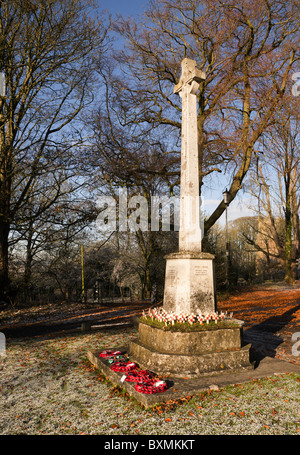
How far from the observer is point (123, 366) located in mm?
5457

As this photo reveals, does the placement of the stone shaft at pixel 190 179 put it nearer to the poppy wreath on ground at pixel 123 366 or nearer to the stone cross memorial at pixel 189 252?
the stone cross memorial at pixel 189 252

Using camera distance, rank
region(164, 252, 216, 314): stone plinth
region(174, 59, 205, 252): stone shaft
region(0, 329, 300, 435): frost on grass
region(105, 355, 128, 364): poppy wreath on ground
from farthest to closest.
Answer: region(174, 59, 205, 252): stone shaft, region(164, 252, 216, 314): stone plinth, region(105, 355, 128, 364): poppy wreath on ground, region(0, 329, 300, 435): frost on grass

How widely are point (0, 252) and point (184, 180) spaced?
8652 millimetres

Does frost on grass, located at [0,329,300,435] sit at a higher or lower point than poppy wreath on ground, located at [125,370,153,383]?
lower

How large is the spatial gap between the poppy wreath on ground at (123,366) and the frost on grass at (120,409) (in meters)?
0.33

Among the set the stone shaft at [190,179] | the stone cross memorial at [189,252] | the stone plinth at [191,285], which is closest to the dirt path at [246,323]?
the stone plinth at [191,285]

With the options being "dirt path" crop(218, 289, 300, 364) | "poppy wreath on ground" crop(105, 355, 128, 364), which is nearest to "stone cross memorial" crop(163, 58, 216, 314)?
"poppy wreath on ground" crop(105, 355, 128, 364)

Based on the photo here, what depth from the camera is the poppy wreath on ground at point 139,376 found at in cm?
471

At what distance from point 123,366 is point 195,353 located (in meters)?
1.25

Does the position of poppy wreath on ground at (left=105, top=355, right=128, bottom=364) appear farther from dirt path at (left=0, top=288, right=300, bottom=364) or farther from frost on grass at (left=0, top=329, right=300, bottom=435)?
dirt path at (left=0, top=288, right=300, bottom=364)

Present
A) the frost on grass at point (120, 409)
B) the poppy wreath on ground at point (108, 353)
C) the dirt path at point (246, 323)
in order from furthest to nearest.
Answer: the dirt path at point (246, 323) → the poppy wreath on ground at point (108, 353) → the frost on grass at point (120, 409)

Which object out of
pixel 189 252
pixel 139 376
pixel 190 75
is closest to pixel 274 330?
pixel 189 252

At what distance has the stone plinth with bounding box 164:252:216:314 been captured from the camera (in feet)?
19.4

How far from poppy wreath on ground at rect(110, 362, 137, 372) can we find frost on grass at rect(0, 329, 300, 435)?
0.33m
